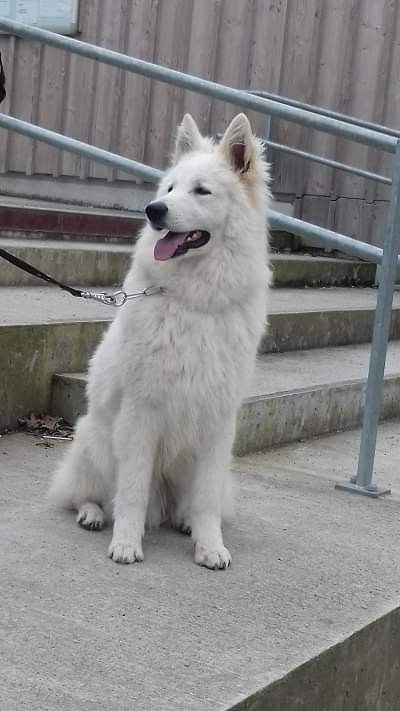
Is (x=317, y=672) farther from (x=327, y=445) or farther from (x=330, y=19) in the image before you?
(x=330, y=19)

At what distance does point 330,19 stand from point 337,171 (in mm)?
1109

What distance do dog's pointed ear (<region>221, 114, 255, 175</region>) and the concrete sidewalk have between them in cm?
110

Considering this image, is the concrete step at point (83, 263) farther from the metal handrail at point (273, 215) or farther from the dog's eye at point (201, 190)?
the dog's eye at point (201, 190)

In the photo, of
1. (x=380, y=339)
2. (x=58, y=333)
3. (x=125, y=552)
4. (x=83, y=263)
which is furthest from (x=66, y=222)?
(x=125, y=552)

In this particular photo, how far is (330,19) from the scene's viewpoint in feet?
23.7

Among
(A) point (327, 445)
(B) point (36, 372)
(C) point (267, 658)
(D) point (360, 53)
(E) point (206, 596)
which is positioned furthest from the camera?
(D) point (360, 53)

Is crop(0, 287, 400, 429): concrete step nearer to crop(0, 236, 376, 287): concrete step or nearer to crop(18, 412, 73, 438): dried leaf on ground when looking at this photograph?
crop(18, 412, 73, 438): dried leaf on ground

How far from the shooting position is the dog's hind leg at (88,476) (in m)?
2.83

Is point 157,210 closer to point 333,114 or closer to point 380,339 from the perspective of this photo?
point 380,339

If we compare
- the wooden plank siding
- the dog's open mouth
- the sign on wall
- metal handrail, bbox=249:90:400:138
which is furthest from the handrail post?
the sign on wall

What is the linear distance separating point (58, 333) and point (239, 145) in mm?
1430

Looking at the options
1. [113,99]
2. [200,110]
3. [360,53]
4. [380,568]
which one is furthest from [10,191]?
[380,568]

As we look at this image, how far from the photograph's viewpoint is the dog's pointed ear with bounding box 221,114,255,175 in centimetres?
271

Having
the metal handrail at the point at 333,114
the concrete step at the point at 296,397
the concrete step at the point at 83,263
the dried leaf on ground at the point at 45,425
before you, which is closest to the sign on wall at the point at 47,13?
the metal handrail at the point at 333,114
